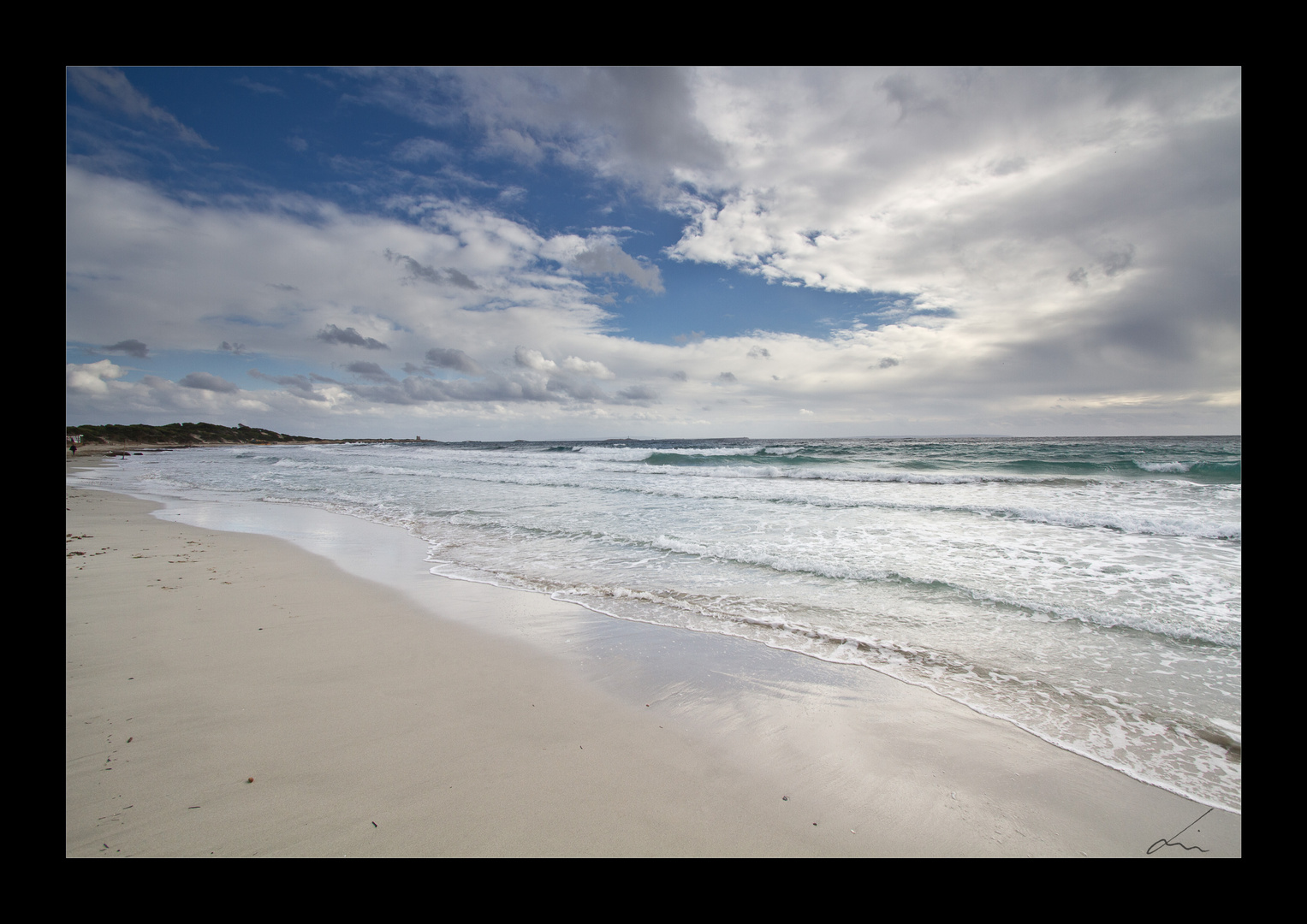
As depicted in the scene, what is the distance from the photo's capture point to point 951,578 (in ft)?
20.2

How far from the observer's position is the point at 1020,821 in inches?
88.4

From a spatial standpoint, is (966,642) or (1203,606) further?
(1203,606)

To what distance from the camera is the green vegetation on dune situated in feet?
192

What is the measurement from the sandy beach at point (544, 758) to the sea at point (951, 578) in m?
0.47

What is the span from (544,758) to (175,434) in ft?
315

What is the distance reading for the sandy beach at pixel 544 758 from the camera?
2131mm

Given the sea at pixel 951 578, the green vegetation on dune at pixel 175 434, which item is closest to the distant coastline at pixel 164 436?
the green vegetation on dune at pixel 175 434
